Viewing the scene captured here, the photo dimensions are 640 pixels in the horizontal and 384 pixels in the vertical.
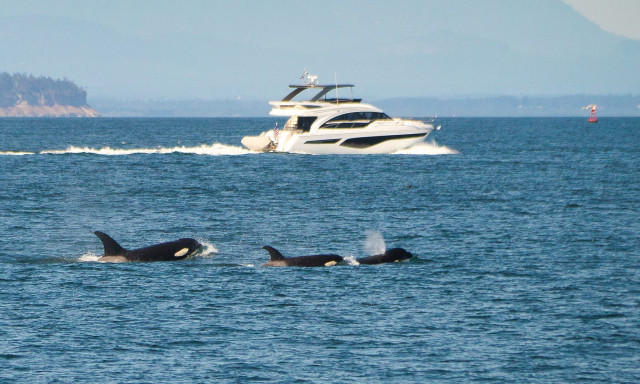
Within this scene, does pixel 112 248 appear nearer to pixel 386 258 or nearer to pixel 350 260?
pixel 350 260

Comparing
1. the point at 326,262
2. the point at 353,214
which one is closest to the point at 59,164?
the point at 353,214

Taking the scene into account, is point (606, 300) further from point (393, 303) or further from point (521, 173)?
point (521, 173)

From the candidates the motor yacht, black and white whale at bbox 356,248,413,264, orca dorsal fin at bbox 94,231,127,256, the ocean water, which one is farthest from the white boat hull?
orca dorsal fin at bbox 94,231,127,256

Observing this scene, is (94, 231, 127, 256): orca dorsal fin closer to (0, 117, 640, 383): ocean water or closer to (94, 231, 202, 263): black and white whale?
(94, 231, 202, 263): black and white whale

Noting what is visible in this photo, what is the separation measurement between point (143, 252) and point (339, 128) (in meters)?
49.2

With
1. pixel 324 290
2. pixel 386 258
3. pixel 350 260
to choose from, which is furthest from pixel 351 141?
pixel 324 290

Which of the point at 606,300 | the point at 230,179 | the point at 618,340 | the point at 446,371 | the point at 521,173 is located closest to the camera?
the point at 446,371

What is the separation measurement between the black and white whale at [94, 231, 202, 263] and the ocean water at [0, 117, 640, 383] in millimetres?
424

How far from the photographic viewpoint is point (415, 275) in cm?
2959

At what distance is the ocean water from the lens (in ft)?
67.4

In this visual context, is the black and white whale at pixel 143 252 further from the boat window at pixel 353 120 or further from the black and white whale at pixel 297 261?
the boat window at pixel 353 120

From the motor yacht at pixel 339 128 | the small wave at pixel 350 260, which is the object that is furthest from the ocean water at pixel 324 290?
the motor yacht at pixel 339 128

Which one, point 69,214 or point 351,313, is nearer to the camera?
point 351,313

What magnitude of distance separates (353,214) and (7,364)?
27755 millimetres
